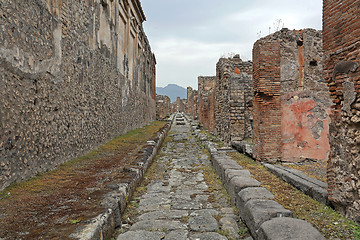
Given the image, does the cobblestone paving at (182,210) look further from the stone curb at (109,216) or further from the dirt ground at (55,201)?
the dirt ground at (55,201)

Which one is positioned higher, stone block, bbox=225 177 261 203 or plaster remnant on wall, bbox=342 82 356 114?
plaster remnant on wall, bbox=342 82 356 114

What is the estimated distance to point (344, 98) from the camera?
9.04ft

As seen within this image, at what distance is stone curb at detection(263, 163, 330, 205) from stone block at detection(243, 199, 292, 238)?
0.78 metres

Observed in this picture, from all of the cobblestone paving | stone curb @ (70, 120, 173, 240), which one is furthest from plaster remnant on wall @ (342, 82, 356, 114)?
stone curb @ (70, 120, 173, 240)

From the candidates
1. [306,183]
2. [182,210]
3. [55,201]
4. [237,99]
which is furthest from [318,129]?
[55,201]

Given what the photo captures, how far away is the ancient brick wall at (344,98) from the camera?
2.60 m

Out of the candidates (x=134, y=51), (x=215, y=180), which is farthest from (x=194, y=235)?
(x=134, y=51)

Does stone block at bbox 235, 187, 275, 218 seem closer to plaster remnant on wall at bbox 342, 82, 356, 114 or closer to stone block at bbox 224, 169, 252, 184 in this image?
stone block at bbox 224, 169, 252, 184

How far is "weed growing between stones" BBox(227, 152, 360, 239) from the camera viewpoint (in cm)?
244

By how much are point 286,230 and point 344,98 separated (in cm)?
151

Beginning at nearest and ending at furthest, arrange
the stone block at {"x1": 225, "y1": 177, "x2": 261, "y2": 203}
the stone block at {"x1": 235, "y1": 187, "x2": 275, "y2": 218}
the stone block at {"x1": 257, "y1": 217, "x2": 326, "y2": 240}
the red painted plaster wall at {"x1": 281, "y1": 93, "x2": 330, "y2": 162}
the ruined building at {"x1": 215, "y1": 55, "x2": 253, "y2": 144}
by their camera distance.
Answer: the stone block at {"x1": 257, "y1": 217, "x2": 326, "y2": 240}
the stone block at {"x1": 235, "y1": 187, "x2": 275, "y2": 218}
the stone block at {"x1": 225, "y1": 177, "x2": 261, "y2": 203}
the red painted plaster wall at {"x1": 281, "y1": 93, "x2": 330, "y2": 162}
the ruined building at {"x1": 215, "y1": 55, "x2": 253, "y2": 144}

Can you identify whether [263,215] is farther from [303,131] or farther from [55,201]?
[303,131]

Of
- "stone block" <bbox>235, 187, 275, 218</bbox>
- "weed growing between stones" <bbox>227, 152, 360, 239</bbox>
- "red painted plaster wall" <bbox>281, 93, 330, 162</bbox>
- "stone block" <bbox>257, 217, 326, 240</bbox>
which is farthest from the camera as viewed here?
"red painted plaster wall" <bbox>281, 93, 330, 162</bbox>

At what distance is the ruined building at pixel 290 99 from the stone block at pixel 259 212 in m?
3.16
